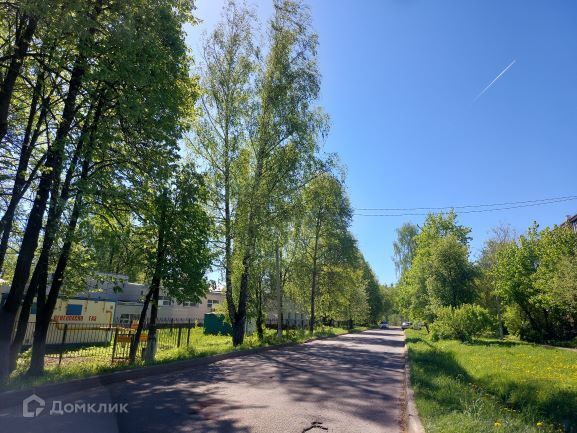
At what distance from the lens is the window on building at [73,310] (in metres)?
25.5

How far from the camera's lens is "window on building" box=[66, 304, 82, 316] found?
25500 millimetres

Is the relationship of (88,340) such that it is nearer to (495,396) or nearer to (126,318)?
(126,318)

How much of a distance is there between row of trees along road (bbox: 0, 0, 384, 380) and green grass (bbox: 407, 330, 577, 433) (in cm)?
833

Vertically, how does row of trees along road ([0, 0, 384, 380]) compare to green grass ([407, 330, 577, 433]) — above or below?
above

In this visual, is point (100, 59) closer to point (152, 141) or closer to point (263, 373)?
point (152, 141)

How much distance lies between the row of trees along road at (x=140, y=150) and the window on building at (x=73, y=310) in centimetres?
702

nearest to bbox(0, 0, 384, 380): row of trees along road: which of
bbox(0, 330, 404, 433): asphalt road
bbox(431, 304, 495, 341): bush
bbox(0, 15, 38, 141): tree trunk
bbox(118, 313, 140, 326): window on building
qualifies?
bbox(0, 15, 38, 141): tree trunk

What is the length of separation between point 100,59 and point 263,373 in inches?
377

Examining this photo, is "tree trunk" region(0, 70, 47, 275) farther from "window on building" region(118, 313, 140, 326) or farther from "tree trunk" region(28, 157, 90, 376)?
"window on building" region(118, 313, 140, 326)

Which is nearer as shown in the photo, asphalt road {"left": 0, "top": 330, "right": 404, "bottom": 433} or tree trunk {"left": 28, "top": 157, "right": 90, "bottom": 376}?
asphalt road {"left": 0, "top": 330, "right": 404, "bottom": 433}

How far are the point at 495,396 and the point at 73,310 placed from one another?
81.5 feet

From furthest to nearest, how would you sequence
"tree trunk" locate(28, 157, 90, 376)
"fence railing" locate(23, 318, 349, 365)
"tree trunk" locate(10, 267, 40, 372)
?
"fence railing" locate(23, 318, 349, 365), "tree trunk" locate(10, 267, 40, 372), "tree trunk" locate(28, 157, 90, 376)

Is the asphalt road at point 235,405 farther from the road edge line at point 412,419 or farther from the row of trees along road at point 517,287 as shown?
the row of trees along road at point 517,287

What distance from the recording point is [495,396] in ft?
30.1
